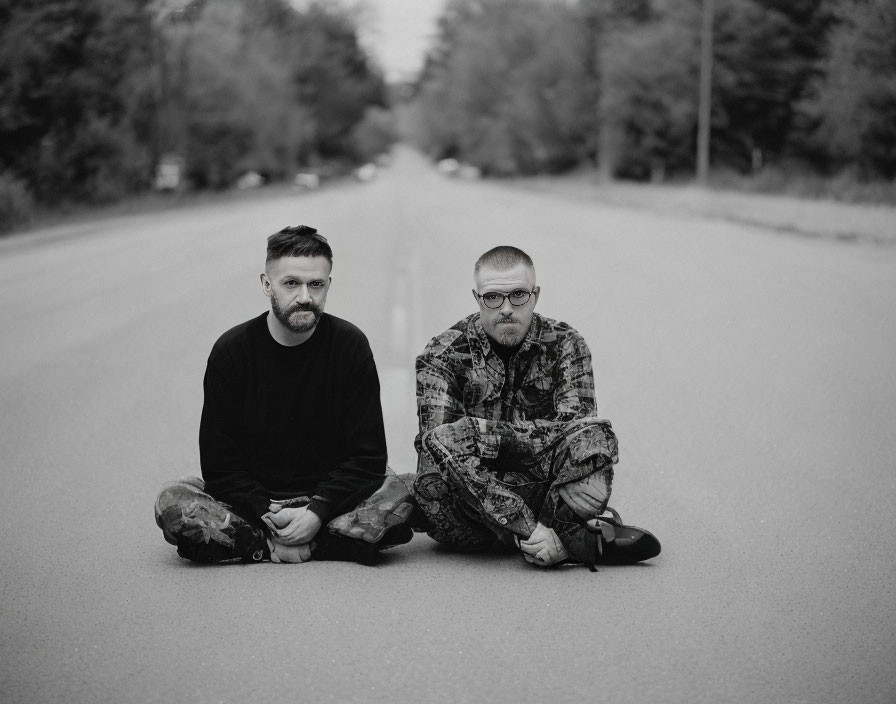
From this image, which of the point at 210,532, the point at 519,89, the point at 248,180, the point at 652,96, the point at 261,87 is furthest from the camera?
the point at 519,89

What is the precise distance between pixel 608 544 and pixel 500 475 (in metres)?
0.55

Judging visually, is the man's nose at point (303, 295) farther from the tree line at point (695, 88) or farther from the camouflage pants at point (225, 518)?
the tree line at point (695, 88)

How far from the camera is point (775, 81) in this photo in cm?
5006

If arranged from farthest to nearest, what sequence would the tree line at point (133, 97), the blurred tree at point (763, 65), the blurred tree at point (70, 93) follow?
the blurred tree at point (763, 65), the tree line at point (133, 97), the blurred tree at point (70, 93)

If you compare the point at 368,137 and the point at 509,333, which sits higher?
the point at 368,137

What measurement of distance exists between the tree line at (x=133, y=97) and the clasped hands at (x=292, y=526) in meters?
26.5

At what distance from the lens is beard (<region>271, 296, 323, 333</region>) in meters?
4.64

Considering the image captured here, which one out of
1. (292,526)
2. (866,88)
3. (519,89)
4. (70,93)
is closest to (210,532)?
(292,526)

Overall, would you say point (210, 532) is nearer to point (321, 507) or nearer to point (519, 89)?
point (321, 507)

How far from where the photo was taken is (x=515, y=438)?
481 centimetres

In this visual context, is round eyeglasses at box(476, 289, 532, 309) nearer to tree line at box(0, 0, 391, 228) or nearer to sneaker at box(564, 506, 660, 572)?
sneaker at box(564, 506, 660, 572)

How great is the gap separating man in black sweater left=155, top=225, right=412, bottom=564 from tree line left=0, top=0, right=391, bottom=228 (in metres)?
26.4

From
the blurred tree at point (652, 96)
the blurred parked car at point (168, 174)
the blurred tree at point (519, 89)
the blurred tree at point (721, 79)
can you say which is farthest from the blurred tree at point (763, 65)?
the blurred parked car at point (168, 174)

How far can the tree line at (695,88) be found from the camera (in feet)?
111
